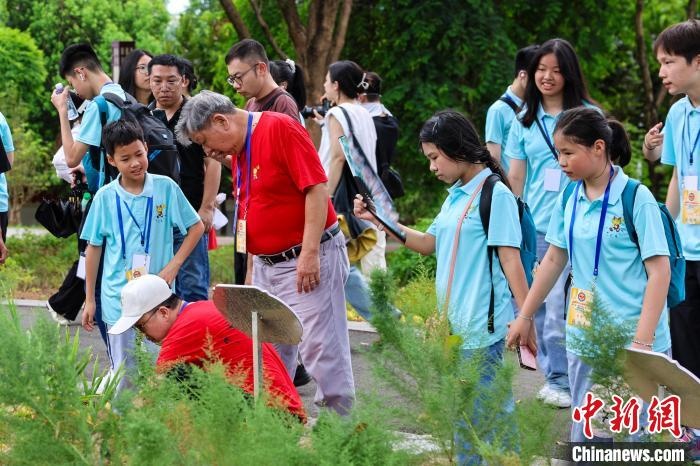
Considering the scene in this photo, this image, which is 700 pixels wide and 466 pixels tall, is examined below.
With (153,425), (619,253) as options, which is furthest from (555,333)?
(153,425)

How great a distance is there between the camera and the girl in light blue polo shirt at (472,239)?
4633 millimetres

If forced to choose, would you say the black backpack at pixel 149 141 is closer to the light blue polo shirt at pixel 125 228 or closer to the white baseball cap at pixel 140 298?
the light blue polo shirt at pixel 125 228

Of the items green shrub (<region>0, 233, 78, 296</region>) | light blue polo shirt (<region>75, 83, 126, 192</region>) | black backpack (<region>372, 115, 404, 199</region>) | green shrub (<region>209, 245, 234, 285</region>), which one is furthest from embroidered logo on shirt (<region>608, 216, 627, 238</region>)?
green shrub (<region>209, 245, 234, 285</region>)

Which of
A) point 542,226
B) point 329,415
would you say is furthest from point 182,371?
point 542,226

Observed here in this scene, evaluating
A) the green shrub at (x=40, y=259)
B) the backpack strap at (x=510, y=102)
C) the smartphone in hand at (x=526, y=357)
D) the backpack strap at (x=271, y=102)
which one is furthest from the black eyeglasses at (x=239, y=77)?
the green shrub at (x=40, y=259)

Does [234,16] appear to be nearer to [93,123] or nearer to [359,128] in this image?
[359,128]

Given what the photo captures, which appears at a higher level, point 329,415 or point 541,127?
point 541,127

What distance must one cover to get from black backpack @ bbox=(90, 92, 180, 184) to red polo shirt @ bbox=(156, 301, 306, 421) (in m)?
1.60

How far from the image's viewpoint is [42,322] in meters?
3.79

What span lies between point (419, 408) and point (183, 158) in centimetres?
392

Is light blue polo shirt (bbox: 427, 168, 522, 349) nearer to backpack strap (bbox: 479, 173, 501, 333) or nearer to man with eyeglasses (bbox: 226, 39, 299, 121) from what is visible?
backpack strap (bbox: 479, 173, 501, 333)

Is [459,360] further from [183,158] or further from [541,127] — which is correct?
[183,158]

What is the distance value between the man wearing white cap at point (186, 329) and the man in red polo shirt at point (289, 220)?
0.37m

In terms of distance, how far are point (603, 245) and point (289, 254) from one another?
1.54 metres
